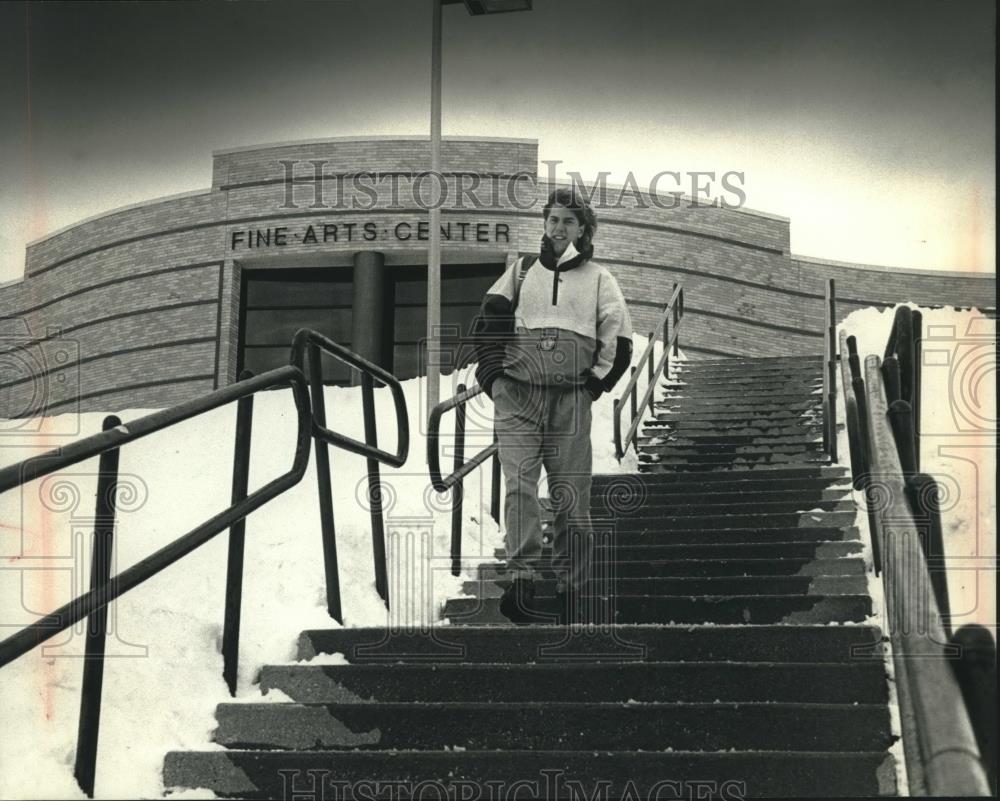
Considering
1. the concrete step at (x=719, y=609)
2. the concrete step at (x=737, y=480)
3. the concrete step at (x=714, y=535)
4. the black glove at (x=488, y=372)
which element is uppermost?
the black glove at (x=488, y=372)

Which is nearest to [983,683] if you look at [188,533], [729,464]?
[188,533]

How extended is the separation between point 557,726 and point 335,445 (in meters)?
1.42

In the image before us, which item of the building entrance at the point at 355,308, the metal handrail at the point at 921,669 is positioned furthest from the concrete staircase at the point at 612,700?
the building entrance at the point at 355,308

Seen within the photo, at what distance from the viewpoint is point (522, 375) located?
13.3 feet

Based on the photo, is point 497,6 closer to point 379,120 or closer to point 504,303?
point 504,303

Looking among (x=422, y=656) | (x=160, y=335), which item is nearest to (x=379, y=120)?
(x=160, y=335)

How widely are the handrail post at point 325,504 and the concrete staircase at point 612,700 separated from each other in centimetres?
29

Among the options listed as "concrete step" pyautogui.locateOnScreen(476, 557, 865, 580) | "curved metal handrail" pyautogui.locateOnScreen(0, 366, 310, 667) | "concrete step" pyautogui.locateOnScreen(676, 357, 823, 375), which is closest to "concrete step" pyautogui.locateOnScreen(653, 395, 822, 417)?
"concrete step" pyautogui.locateOnScreen(676, 357, 823, 375)

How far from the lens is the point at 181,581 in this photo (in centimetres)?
410

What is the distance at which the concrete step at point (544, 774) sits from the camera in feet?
8.71

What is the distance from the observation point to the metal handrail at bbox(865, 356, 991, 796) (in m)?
1.64

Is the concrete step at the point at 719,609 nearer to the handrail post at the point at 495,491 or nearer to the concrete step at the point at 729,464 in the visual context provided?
the handrail post at the point at 495,491

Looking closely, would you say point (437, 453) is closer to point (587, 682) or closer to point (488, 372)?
point (488, 372)

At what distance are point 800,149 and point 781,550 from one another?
5187mm
